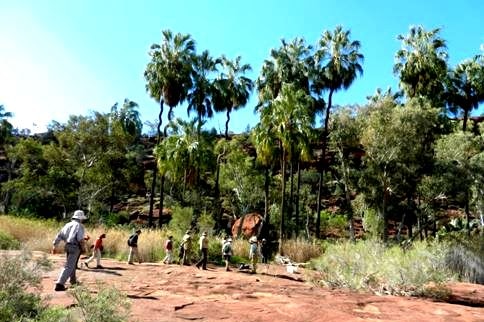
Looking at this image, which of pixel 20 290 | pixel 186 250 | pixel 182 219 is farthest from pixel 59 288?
pixel 182 219

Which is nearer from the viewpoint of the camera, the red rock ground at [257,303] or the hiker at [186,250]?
the red rock ground at [257,303]

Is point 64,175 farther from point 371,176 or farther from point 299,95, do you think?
point 371,176

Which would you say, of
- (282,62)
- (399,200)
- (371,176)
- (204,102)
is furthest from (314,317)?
(204,102)

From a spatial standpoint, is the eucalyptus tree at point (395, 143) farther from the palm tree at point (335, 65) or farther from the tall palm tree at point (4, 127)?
the tall palm tree at point (4, 127)

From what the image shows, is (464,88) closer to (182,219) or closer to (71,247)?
(182,219)

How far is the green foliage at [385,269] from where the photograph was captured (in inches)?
543

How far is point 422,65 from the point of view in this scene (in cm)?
3506

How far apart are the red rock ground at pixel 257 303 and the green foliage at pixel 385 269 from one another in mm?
1003

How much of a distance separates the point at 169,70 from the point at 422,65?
1752cm

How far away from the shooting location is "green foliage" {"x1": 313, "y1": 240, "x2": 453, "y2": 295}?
13.8 meters

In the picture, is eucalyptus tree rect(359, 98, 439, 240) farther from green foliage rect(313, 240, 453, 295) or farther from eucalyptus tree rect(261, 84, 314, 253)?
green foliage rect(313, 240, 453, 295)

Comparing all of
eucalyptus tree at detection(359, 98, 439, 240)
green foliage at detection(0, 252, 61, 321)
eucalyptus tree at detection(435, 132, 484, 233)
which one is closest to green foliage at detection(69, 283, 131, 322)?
green foliage at detection(0, 252, 61, 321)

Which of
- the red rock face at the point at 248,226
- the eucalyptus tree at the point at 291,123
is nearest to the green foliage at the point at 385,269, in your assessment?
the eucalyptus tree at the point at 291,123

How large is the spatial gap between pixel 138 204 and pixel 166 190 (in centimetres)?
574
